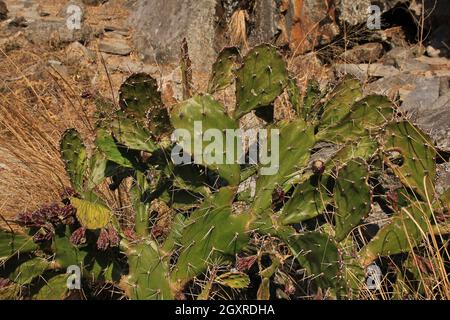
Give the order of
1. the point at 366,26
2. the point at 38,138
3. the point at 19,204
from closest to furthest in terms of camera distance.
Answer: the point at 19,204 < the point at 38,138 < the point at 366,26

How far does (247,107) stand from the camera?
7.99ft

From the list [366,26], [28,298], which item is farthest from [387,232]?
[366,26]

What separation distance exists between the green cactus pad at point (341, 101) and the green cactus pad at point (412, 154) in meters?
0.45

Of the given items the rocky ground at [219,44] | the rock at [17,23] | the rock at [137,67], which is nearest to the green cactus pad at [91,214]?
the rocky ground at [219,44]

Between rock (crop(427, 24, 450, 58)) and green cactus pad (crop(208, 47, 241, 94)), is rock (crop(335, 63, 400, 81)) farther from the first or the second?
green cactus pad (crop(208, 47, 241, 94))

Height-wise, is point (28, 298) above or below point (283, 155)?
below

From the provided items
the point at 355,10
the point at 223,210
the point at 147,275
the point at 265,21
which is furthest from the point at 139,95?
the point at 355,10

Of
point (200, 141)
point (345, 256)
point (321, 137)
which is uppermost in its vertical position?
point (200, 141)

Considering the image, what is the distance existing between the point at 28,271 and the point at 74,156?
50cm

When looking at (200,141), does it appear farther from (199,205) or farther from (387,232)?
(387,232)

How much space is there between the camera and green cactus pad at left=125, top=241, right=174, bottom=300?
2199 mm

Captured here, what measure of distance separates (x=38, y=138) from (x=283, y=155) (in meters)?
1.58

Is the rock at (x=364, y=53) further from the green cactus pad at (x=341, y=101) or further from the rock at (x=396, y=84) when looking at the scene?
the green cactus pad at (x=341, y=101)

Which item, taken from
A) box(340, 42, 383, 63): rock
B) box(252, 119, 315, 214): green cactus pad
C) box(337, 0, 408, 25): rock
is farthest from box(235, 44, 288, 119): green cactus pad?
box(337, 0, 408, 25): rock
